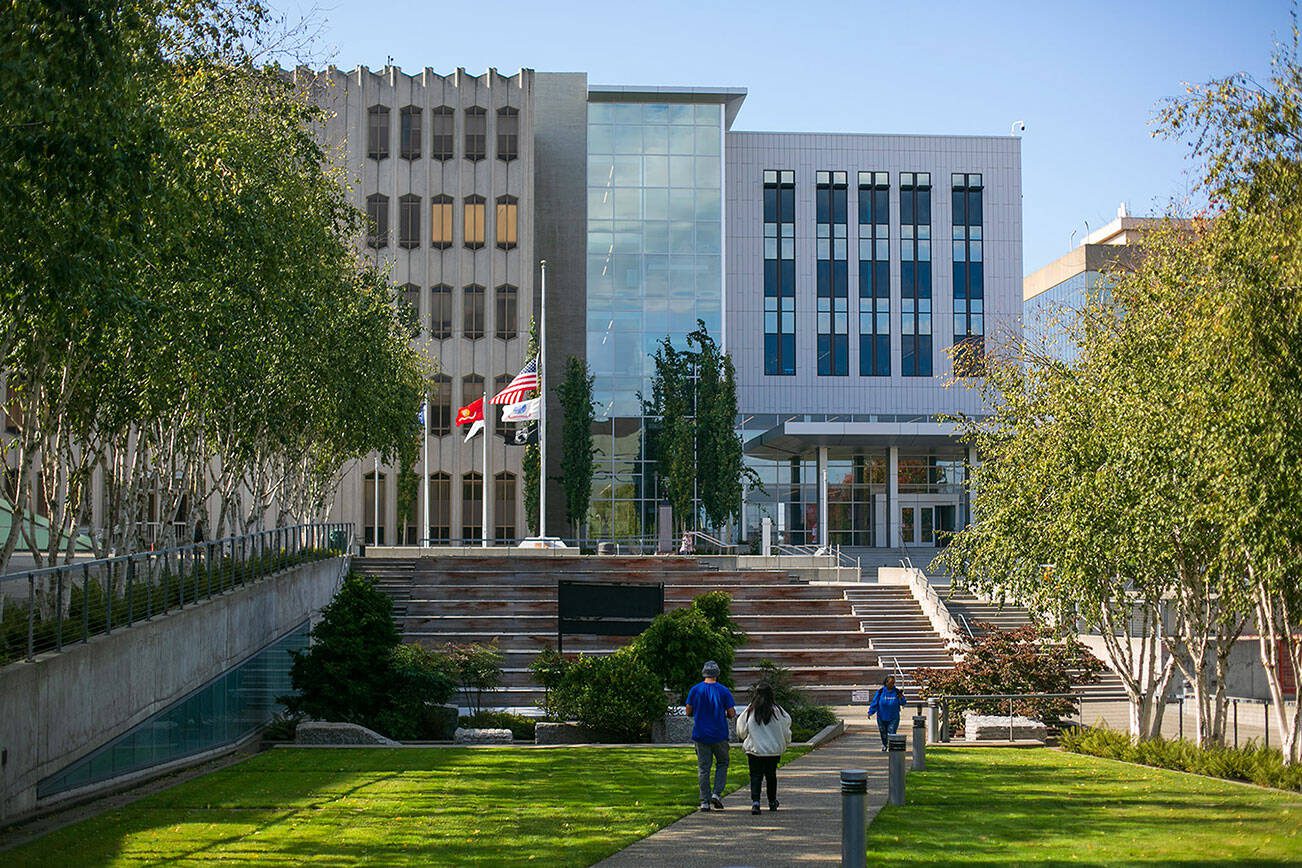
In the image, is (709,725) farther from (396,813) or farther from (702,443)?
(702,443)

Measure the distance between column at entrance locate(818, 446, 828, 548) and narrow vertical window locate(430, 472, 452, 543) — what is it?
57.9ft

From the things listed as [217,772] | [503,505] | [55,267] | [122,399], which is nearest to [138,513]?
[122,399]

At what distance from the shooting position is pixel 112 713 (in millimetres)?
17734

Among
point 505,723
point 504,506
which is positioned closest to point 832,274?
point 504,506

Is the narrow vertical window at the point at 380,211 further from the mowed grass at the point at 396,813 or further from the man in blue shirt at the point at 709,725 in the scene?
the man in blue shirt at the point at 709,725

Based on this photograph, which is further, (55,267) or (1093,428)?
(1093,428)

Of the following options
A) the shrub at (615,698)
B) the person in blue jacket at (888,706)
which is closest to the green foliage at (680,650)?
the shrub at (615,698)

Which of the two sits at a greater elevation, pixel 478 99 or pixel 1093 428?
pixel 478 99

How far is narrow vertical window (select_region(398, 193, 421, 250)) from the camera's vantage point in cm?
6762

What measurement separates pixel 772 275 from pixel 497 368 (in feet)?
48.7

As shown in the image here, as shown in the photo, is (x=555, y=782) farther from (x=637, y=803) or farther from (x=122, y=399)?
(x=122, y=399)

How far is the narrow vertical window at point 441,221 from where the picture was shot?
222ft

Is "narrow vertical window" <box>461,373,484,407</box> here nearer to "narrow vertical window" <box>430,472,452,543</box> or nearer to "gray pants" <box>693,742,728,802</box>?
"narrow vertical window" <box>430,472,452,543</box>

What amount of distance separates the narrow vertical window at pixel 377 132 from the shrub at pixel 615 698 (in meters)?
47.7
